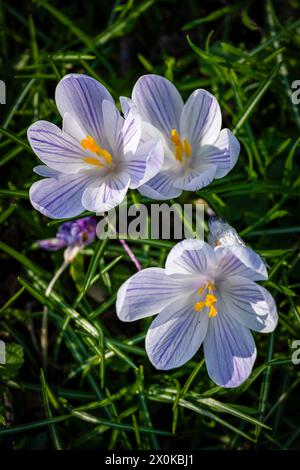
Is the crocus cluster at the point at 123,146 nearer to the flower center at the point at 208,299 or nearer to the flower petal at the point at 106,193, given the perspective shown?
the flower petal at the point at 106,193

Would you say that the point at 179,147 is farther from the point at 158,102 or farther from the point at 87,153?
the point at 87,153

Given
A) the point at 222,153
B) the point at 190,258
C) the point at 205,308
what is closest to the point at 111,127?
the point at 222,153

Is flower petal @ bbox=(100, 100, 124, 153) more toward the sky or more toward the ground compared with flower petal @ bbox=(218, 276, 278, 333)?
more toward the sky

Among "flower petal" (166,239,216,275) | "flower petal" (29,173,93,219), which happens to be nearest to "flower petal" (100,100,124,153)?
"flower petal" (29,173,93,219)

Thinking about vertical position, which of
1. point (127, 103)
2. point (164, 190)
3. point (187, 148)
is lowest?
point (164, 190)

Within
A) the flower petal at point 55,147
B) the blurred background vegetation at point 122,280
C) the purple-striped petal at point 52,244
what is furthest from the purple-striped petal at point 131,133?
the purple-striped petal at point 52,244

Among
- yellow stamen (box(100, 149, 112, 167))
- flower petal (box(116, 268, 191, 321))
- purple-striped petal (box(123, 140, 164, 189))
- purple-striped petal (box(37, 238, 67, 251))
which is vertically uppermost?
yellow stamen (box(100, 149, 112, 167))

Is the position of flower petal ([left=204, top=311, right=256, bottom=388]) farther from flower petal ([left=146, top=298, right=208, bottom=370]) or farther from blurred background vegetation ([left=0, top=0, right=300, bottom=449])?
blurred background vegetation ([left=0, top=0, right=300, bottom=449])

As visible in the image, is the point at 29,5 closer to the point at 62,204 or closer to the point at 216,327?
the point at 62,204

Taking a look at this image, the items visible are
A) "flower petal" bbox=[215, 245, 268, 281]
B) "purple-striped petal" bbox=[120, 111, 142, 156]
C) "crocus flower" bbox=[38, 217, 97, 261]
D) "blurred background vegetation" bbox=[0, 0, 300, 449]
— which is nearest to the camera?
"flower petal" bbox=[215, 245, 268, 281]
